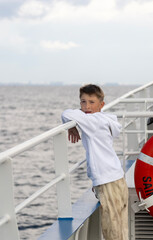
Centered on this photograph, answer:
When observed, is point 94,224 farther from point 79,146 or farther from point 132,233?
point 79,146

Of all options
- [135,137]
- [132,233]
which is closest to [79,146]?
[135,137]

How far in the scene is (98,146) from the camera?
332 cm

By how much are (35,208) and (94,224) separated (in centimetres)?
1444

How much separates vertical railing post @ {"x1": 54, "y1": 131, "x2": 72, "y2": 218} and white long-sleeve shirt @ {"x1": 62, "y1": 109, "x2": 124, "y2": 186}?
15cm

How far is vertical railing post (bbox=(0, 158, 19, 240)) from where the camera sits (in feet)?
8.50

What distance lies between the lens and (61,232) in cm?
331

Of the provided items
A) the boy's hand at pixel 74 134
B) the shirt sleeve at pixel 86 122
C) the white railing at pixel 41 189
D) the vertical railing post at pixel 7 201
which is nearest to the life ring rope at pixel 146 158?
the white railing at pixel 41 189

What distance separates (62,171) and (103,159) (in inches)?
11.4

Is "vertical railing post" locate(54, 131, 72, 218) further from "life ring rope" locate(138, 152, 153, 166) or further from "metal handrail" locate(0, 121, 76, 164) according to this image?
"life ring rope" locate(138, 152, 153, 166)

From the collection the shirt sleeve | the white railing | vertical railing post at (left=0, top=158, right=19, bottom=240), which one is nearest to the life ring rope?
the white railing

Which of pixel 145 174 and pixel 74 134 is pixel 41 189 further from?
pixel 145 174

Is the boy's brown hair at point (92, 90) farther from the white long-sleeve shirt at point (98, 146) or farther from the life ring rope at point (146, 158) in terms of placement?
the life ring rope at point (146, 158)

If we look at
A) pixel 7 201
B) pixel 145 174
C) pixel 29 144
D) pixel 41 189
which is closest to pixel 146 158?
pixel 145 174

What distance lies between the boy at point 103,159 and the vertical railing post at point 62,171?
0.13 meters
